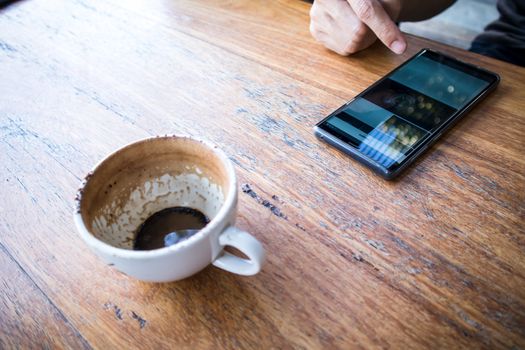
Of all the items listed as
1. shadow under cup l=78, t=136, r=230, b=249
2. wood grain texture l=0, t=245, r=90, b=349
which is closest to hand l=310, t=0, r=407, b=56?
shadow under cup l=78, t=136, r=230, b=249

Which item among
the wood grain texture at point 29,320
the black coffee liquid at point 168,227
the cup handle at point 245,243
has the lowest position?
the wood grain texture at point 29,320

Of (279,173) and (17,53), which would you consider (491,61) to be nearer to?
(279,173)

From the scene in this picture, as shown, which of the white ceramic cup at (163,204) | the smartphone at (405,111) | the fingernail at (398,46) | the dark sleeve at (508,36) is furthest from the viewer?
the dark sleeve at (508,36)

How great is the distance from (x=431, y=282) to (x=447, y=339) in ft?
0.16

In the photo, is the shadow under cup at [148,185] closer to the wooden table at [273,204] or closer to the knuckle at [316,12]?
the wooden table at [273,204]

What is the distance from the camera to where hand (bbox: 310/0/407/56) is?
21.4 inches

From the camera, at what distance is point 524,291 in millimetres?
319

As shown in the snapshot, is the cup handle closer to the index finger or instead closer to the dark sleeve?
the index finger

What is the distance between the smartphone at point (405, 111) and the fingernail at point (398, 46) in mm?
21

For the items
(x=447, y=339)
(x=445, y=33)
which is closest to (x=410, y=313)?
(x=447, y=339)

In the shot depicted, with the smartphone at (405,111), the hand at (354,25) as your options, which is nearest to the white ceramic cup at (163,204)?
the smartphone at (405,111)

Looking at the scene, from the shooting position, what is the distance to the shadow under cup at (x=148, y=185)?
0.33 meters

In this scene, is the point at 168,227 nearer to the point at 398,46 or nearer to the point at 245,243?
the point at 245,243

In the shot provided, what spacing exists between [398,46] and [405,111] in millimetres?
129
